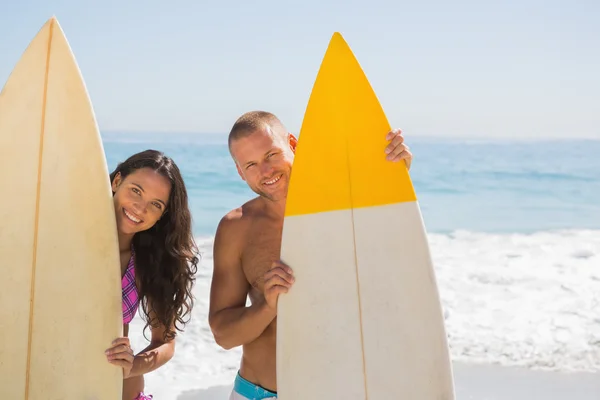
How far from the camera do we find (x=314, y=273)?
243 cm

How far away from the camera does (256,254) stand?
2.46 m

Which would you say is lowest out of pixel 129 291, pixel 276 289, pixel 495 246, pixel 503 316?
pixel 276 289

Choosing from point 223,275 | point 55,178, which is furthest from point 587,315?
point 55,178

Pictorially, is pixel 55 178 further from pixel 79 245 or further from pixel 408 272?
pixel 408 272

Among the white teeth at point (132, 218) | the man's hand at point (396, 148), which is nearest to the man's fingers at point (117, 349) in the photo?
the white teeth at point (132, 218)

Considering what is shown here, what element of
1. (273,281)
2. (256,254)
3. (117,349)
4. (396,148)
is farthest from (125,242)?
(396,148)

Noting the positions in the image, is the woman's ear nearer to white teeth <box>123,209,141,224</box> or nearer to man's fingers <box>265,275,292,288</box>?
white teeth <box>123,209,141,224</box>

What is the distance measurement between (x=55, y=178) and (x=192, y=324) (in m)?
3.89

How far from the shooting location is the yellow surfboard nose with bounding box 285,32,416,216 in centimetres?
244

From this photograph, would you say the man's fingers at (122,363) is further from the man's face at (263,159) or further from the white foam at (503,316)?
the white foam at (503,316)

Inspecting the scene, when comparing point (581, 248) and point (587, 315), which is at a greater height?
point (581, 248)

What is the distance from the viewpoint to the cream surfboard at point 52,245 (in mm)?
2479

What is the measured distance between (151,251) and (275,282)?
1.87 feet

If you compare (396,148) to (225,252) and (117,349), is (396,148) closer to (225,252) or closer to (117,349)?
(225,252)
